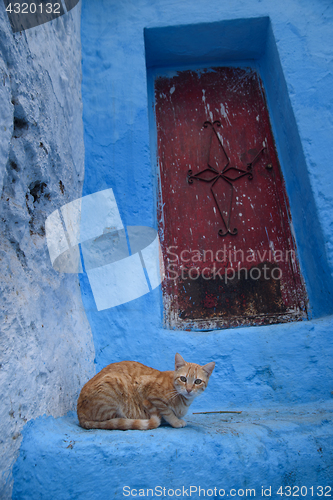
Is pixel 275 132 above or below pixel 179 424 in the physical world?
above

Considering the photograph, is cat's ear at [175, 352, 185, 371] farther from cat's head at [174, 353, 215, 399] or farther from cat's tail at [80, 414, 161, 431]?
cat's tail at [80, 414, 161, 431]

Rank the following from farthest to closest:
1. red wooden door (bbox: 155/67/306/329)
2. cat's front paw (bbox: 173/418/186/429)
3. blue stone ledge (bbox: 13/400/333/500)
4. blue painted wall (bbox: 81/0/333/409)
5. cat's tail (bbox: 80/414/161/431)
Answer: red wooden door (bbox: 155/67/306/329)
blue painted wall (bbox: 81/0/333/409)
cat's front paw (bbox: 173/418/186/429)
cat's tail (bbox: 80/414/161/431)
blue stone ledge (bbox: 13/400/333/500)

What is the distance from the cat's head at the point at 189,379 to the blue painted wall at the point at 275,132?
0.53m

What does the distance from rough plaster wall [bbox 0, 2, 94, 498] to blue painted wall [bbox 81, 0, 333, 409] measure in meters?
0.36

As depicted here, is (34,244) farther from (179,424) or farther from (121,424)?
(179,424)

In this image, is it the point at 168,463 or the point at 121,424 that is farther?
the point at 121,424

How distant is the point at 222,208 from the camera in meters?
2.74

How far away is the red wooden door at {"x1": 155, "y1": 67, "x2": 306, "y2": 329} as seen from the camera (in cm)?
250

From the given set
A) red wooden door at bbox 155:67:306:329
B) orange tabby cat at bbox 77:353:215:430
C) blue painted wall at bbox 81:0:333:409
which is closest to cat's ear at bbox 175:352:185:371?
orange tabby cat at bbox 77:353:215:430

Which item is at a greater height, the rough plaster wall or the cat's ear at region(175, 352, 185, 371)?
the rough plaster wall

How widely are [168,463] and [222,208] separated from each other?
1958mm

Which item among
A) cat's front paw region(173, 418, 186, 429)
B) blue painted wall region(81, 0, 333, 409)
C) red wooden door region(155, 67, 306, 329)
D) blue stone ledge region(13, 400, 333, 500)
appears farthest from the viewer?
red wooden door region(155, 67, 306, 329)

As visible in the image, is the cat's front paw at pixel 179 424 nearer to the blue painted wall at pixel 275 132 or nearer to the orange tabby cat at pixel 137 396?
the orange tabby cat at pixel 137 396

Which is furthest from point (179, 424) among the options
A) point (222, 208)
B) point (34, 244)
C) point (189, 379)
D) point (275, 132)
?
point (275, 132)
